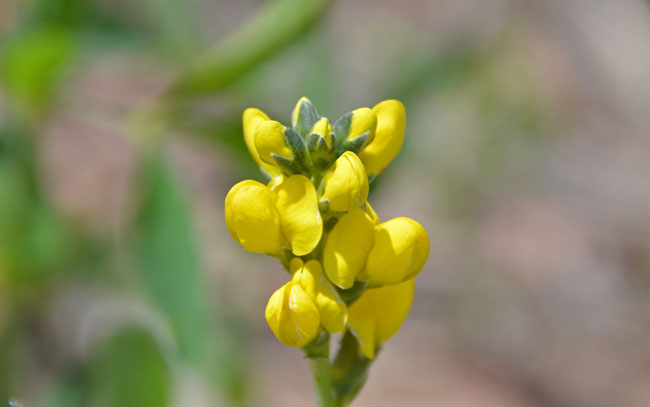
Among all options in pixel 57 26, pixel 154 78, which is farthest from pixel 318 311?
pixel 154 78

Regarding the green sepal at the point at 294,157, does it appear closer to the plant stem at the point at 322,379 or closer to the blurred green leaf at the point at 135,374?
the plant stem at the point at 322,379

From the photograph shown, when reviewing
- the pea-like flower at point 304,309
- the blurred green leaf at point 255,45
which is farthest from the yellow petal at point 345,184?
the blurred green leaf at point 255,45

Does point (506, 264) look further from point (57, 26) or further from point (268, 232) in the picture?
point (268, 232)

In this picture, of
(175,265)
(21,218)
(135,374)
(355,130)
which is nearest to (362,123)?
(355,130)

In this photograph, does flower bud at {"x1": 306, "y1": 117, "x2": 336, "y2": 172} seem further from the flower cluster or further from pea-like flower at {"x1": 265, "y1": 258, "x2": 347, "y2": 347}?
pea-like flower at {"x1": 265, "y1": 258, "x2": 347, "y2": 347}

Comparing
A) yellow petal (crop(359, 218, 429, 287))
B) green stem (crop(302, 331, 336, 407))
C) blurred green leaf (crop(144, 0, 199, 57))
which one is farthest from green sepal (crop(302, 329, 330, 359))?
blurred green leaf (crop(144, 0, 199, 57))

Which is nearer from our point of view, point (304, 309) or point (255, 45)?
point (304, 309)

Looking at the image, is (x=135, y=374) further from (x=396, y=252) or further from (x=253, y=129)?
(x=396, y=252)
